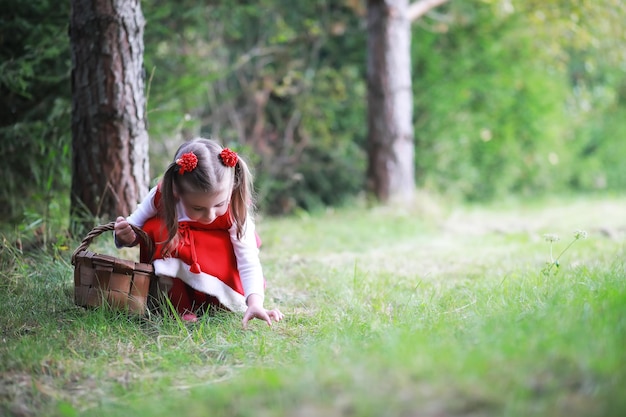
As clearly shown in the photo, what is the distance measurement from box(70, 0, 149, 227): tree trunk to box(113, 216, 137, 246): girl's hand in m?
0.98

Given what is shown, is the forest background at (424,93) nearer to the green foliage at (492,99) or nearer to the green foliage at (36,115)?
the green foliage at (492,99)

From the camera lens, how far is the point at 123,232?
9.99 ft

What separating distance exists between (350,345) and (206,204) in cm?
99

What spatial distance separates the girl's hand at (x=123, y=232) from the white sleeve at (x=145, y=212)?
7cm

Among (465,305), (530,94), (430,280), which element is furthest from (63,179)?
(530,94)

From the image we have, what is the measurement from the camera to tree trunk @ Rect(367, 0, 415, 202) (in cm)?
756

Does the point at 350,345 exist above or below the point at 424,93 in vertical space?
below

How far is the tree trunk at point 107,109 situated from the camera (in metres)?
3.88

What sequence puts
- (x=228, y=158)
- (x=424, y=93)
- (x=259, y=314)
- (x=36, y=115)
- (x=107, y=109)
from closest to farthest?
(x=259, y=314) < (x=228, y=158) < (x=107, y=109) < (x=36, y=115) < (x=424, y=93)

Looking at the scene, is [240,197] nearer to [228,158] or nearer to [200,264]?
[228,158]

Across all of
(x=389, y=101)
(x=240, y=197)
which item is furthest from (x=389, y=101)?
(x=240, y=197)

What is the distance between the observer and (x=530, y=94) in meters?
10.3

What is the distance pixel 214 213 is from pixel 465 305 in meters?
1.26

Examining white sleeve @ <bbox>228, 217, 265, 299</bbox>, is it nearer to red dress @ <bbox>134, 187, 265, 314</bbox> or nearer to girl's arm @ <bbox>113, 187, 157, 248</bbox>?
red dress @ <bbox>134, 187, 265, 314</bbox>
